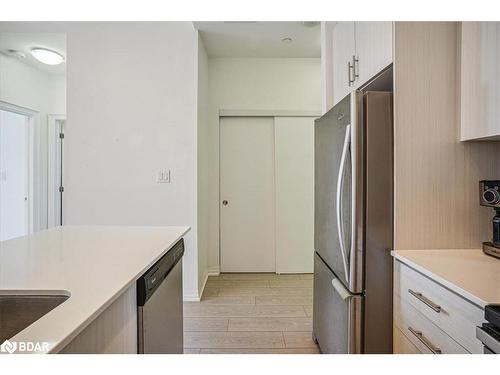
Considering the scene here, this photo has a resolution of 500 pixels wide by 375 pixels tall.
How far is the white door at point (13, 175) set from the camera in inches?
150

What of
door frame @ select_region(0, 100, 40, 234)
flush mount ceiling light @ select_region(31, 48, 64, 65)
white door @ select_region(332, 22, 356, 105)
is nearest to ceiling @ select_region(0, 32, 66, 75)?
flush mount ceiling light @ select_region(31, 48, 64, 65)

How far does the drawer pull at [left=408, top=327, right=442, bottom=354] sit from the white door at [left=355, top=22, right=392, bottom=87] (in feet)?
3.76

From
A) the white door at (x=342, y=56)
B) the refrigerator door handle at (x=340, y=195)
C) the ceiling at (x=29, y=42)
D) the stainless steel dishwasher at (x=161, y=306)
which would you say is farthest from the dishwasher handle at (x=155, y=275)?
the ceiling at (x=29, y=42)

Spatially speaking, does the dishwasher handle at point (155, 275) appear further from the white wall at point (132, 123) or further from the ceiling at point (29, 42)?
the ceiling at point (29, 42)

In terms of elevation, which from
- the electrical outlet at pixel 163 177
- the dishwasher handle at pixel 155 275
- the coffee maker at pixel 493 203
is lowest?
the dishwasher handle at pixel 155 275

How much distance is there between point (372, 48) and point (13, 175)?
170 inches

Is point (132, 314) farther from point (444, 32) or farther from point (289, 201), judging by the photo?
point (289, 201)

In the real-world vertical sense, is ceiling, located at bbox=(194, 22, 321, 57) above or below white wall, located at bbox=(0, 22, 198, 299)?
above

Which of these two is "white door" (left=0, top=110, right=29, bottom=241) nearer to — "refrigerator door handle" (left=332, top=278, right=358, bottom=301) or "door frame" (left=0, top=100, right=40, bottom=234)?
"door frame" (left=0, top=100, right=40, bottom=234)

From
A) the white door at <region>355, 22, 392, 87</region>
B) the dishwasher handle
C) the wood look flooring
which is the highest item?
the white door at <region>355, 22, 392, 87</region>

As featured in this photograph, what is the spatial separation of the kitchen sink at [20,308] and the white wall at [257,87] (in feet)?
Result: 9.21

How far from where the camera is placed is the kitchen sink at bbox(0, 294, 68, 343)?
801 mm

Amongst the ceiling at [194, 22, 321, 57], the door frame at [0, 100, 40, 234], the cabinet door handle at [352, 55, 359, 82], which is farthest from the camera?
the door frame at [0, 100, 40, 234]

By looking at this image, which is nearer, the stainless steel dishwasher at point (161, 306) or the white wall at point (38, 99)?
the stainless steel dishwasher at point (161, 306)
